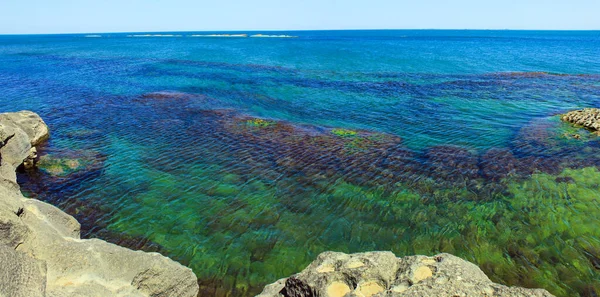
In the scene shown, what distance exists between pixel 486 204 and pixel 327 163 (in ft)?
29.6

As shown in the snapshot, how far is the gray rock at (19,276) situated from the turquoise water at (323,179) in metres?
5.66

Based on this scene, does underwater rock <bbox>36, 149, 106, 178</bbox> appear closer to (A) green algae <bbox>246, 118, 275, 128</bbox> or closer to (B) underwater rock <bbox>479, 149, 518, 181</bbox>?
(A) green algae <bbox>246, 118, 275, 128</bbox>

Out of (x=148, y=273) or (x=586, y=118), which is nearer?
(x=148, y=273)

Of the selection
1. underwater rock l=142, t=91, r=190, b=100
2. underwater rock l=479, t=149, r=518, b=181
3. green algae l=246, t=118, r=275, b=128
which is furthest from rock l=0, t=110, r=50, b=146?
underwater rock l=479, t=149, r=518, b=181

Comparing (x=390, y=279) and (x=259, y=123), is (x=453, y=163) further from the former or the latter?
(x=259, y=123)

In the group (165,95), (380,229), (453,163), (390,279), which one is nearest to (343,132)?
(453,163)

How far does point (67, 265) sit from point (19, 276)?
88.8 inches

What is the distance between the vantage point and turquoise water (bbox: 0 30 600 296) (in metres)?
14.1

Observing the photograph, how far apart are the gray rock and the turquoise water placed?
18.6 ft

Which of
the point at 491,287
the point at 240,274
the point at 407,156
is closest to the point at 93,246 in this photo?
the point at 240,274

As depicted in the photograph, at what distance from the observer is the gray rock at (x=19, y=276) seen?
6477 millimetres

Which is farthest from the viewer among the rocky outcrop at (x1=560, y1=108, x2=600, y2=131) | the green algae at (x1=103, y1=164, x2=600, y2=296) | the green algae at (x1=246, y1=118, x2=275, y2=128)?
the green algae at (x1=246, y1=118, x2=275, y2=128)

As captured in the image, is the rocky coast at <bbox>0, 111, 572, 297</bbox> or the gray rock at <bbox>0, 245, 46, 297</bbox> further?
the rocky coast at <bbox>0, 111, 572, 297</bbox>

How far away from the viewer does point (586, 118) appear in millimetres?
29953
